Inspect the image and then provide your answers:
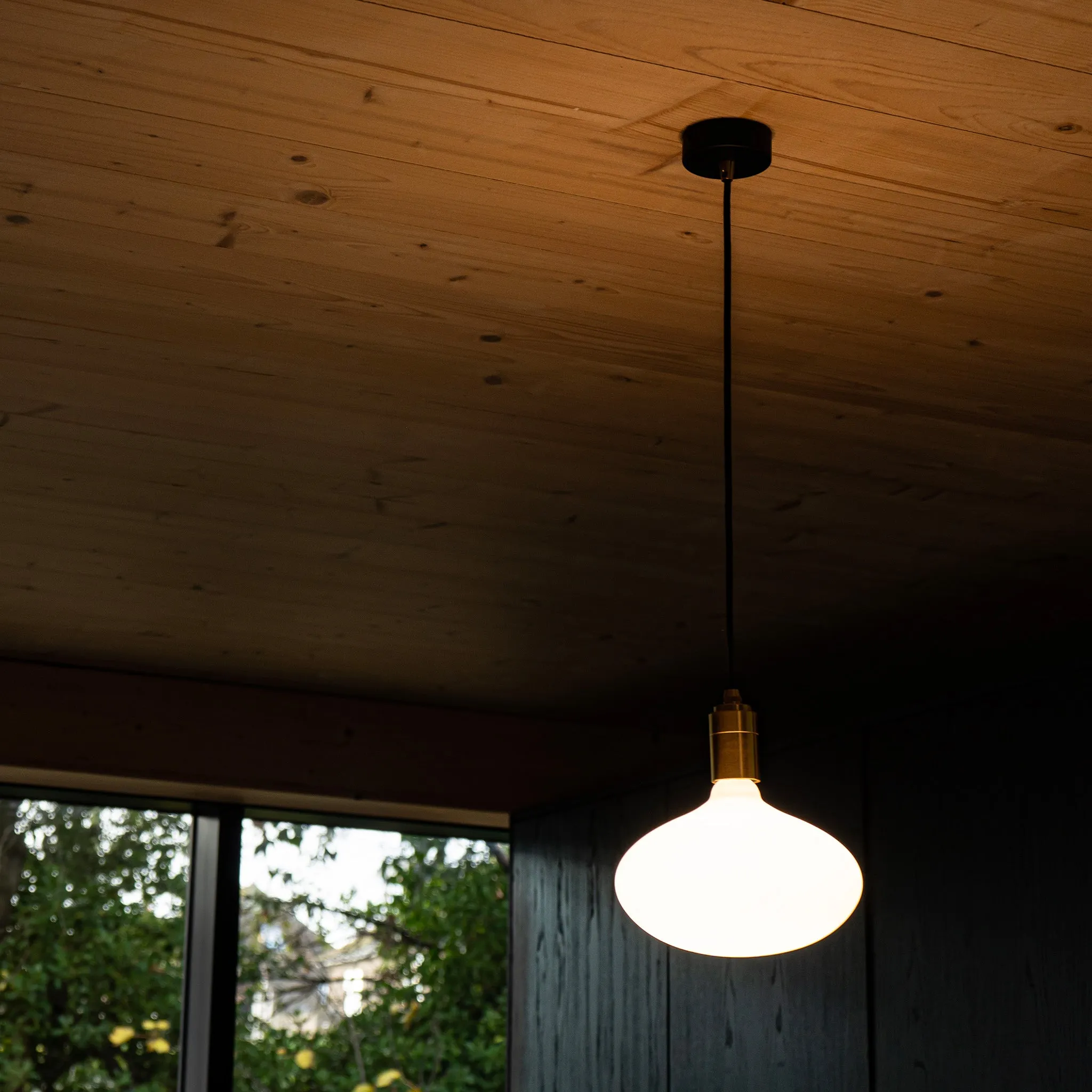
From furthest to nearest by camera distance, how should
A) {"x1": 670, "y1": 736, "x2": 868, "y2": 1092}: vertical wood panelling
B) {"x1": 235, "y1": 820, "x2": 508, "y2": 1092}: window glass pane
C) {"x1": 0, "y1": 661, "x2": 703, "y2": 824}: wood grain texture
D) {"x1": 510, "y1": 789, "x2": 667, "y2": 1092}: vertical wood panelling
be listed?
{"x1": 235, "y1": 820, "x2": 508, "y2": 1092}: window glass pane, {"x1": 0, "y1": 661, "x2": 703, "y2": 824}: wood grain texture, {"x1": 510, "y1": 789, "x2": 667, "y2": 1092}: vertical wood panelling, {"x1": 670, "y1": 736, "x2": 868, "y2": 1092}: vertical wood panelling

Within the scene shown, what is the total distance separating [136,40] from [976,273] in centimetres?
115

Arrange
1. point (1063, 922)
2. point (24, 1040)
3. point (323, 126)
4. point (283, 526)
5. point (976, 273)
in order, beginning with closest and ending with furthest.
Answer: point (323, 126), point (976, 273), point (1063, 922), point (283, 526), point (24, 1040)

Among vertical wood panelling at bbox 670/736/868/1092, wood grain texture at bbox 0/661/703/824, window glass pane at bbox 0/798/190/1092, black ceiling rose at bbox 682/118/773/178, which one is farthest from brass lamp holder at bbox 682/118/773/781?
window glass pane at bbox 0/798/190/1092

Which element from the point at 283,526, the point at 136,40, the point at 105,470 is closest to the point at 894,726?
the point at 283,526

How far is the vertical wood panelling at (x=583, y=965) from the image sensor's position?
427 centimetres

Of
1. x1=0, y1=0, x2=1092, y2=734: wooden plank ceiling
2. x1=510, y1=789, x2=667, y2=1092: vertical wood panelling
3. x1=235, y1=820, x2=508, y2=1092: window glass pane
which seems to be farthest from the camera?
x1=235, y1=820, x2=508, y2=1092: window glass pane

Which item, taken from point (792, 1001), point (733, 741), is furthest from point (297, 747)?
point (733, 741)

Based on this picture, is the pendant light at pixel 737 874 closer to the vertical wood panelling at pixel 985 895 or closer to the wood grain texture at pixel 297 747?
the vertical wood panelling at pixel 985 895

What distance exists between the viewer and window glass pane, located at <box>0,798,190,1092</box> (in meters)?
6.04

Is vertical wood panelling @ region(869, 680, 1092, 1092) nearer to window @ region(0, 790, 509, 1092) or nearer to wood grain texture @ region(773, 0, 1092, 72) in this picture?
wood grain texture @ region(773, 0, 1092, 72)

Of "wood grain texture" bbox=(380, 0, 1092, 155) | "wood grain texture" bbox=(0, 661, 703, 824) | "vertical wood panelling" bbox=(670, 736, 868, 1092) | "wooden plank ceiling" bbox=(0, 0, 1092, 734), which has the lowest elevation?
"vertical wood panelling" bbox=(670, 736, 868, 1092)

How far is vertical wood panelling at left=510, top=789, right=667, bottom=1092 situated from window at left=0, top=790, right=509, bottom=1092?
131cm

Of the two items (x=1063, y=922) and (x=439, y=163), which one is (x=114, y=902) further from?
(x=439, y=163)

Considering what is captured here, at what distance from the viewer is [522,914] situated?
195 inches
